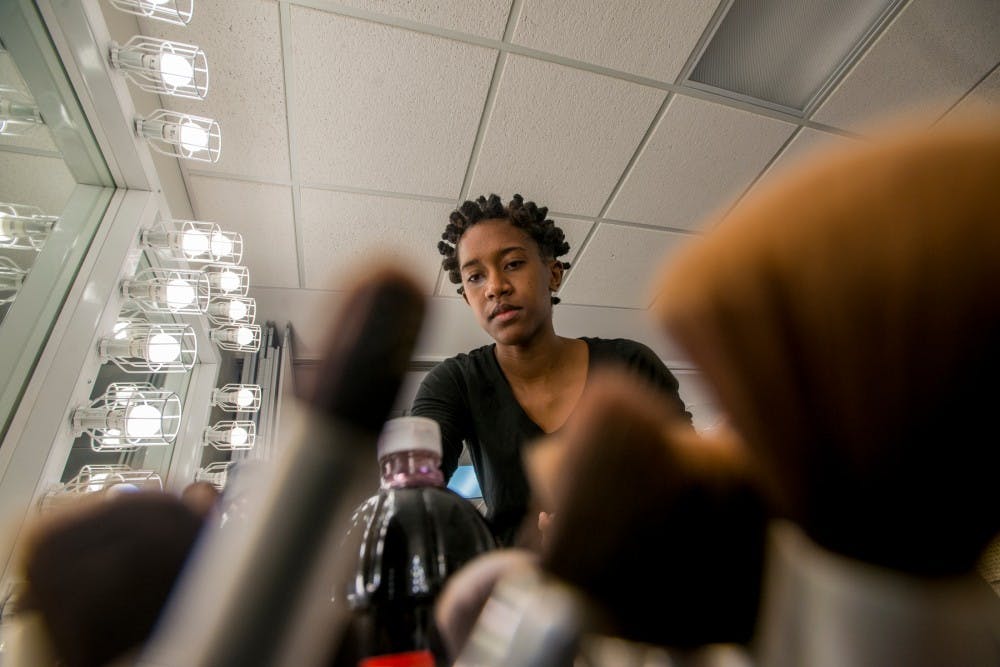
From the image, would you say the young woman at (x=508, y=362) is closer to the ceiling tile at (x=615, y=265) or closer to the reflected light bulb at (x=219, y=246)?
the reflected light bulb at (x=219, y=246)

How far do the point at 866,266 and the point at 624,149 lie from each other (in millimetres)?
1644

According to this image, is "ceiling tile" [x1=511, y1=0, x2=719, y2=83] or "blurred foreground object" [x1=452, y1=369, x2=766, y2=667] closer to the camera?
"blurred foreground object" [x1=452, y1=369, x2=766, y2=667]

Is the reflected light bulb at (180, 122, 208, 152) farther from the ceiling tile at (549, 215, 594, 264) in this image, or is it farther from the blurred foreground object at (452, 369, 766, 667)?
the ceiling tile at (549, 215, 594, 264)

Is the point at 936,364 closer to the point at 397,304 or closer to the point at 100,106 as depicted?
the point at 397,304

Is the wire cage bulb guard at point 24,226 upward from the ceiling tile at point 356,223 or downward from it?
downward

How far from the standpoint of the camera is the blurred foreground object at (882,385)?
105 millimetres

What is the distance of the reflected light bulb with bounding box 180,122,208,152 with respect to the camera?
915mm

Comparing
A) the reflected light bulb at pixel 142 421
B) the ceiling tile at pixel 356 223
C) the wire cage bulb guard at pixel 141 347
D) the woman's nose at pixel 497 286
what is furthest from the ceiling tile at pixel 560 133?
the reflected light bulb at pixel 142 421

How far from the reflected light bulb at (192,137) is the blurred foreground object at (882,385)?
104cm

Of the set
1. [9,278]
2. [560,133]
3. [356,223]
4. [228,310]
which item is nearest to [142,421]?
[9,278]

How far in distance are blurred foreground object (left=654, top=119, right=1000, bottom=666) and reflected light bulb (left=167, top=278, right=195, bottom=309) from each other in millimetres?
1035

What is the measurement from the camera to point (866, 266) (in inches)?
4.3

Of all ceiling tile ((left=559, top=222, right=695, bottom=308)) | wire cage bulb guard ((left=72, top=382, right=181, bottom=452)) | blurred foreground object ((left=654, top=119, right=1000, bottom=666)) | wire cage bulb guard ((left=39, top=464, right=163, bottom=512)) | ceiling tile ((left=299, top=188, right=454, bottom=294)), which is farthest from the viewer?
ceiling tile ((left=559, top=222, right=695, bottom=308))

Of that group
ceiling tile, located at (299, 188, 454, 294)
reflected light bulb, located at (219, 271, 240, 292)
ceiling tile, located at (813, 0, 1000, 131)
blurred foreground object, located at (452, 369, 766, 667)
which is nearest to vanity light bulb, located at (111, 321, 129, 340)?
reflected light bulb, located at (219, 271, 240, 292)
